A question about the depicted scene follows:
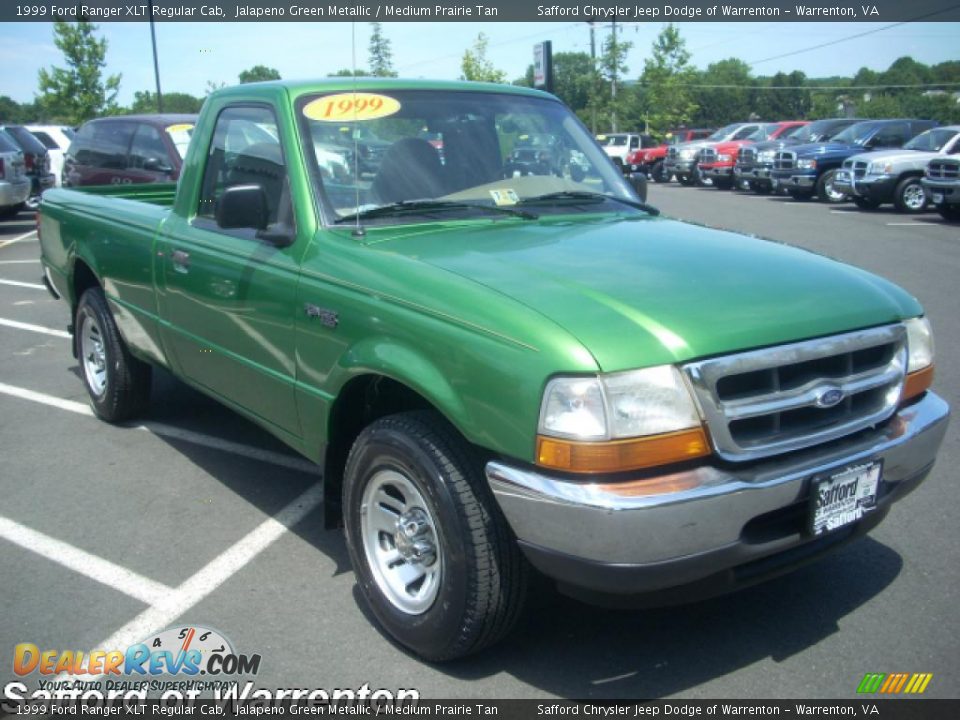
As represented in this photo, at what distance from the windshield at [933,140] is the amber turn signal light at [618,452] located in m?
18.0

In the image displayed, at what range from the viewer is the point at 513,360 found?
266 centimetres

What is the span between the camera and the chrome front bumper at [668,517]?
8.30ft

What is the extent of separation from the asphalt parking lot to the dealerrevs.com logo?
51 mm

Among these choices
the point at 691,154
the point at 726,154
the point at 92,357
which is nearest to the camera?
the point at 92,357

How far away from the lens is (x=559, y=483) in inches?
102

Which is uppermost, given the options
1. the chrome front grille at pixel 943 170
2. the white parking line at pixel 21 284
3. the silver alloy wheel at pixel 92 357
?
the chrome front grille at pixel 943 170

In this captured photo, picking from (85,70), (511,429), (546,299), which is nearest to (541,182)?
(546,299)

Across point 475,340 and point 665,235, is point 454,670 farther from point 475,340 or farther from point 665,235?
point 665,235

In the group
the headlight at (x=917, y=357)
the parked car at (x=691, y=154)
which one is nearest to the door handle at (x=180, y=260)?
the headlight at (x=917, y=357)

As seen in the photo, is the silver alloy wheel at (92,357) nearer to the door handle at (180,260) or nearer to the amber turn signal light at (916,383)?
the door handle at (180,260)

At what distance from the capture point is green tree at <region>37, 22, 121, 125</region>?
34219 millimetres

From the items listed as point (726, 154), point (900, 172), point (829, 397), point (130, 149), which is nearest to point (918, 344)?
point (829, 397)

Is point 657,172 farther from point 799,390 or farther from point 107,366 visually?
point 799,390

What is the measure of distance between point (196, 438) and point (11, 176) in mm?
13015
